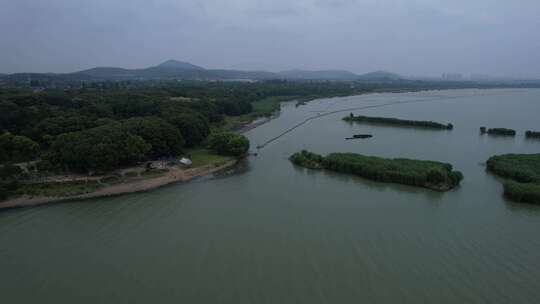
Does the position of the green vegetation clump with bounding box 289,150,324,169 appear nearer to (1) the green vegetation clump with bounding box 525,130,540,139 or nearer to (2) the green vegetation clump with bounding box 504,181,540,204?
(2) the green vegetation clump with bounding box 504,181,540,204

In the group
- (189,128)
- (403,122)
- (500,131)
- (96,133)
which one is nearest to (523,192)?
(189,128)

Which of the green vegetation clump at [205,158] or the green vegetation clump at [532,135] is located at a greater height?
the green vegetation clump at [532,135]

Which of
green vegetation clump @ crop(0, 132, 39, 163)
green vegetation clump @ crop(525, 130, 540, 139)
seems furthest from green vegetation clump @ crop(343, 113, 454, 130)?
green vegetation clump @ crop(0, 132, 39, 163)

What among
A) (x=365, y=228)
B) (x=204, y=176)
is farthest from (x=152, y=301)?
(x=204, y=176)

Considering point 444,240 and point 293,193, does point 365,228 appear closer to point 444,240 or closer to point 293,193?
point 444,240

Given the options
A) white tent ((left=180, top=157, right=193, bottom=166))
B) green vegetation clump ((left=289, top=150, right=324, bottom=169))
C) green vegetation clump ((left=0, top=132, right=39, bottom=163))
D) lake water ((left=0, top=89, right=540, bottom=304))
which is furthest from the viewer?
green vegetation clump ((left=289, top=150, right=324, bottom=169))

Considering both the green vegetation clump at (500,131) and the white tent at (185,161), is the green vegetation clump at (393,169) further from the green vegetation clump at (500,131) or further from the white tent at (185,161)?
the green vegetation clump at (500,131)

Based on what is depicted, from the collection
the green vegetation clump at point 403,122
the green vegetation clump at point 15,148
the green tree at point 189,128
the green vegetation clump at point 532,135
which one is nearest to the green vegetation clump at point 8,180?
the green vegetation clump at point 15,148
